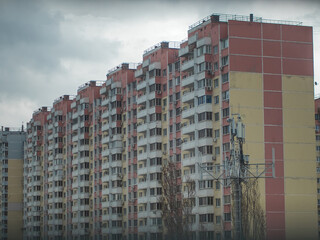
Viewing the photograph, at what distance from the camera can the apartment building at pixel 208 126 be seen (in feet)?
258

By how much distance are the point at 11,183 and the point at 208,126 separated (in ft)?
266

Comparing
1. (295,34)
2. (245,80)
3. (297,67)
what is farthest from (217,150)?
(295,34)

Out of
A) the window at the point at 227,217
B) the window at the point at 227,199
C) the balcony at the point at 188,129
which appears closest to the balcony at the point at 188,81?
the balcony at the point at 188,129

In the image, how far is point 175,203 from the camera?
8244 cm

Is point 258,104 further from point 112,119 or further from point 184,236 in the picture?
point 112,119

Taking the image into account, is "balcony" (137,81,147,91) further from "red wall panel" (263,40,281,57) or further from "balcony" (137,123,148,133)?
"red wall panel" (263,40,281,57)

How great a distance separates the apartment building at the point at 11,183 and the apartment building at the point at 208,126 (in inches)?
1709

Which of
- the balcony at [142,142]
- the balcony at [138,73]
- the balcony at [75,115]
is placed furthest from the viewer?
the balcony at [75,115]

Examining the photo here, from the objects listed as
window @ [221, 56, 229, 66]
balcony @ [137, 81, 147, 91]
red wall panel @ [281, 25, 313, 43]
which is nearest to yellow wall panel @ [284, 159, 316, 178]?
window @ [221, 56, 229, 66]

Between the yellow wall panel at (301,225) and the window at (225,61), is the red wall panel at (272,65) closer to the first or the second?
the window at (225,61)

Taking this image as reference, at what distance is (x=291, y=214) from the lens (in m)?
79.1

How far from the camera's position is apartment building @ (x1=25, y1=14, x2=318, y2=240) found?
78750 millimetres

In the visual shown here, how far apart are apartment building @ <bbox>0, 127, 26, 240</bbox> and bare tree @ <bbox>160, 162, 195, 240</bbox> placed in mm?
68722

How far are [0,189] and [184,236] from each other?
86.7 m
